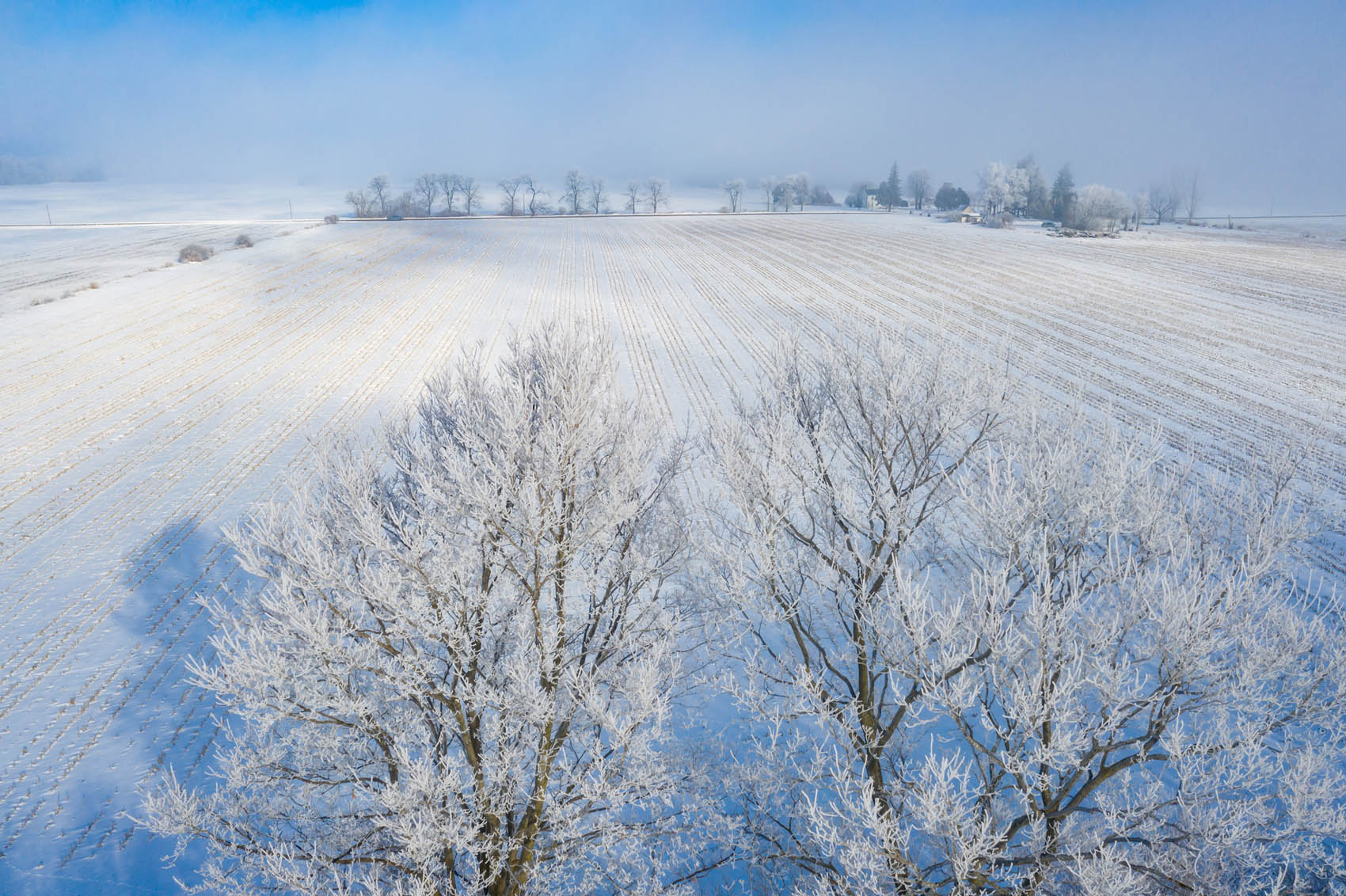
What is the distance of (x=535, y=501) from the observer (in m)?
10.8

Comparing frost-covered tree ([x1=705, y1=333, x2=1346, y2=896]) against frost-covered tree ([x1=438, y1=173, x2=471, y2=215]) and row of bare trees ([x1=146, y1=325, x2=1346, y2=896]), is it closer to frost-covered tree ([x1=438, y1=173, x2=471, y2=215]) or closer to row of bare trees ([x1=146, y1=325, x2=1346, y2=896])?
row of bare trees ([x1=146, y1=325, x2=1346, y2=896])

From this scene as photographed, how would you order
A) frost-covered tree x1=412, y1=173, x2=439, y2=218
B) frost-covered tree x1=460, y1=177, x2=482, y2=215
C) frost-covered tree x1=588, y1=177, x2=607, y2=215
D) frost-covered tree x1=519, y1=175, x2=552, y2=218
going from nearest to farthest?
frost-covered tree x1=412, y1=173, x2=439, y2=218, frost-covered tree x1=460, y1=177, x2=482, y2=215, frost-covered tree x1=519, y1=175, x2=552, y2=218, frost-covered tree x1=588, y1=177, x2=607, y2=215

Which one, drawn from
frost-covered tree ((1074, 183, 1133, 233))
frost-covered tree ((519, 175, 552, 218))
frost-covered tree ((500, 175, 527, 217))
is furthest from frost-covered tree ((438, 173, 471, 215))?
frost-covered tree ((1074, 183, 1133, 233))

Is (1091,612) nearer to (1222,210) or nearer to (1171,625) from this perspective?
(1171,625)

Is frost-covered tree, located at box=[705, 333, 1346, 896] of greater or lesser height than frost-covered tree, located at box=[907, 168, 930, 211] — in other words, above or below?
below

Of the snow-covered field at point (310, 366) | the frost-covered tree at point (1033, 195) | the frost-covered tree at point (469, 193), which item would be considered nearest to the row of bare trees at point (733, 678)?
the snow-covered field at point (310, 366)

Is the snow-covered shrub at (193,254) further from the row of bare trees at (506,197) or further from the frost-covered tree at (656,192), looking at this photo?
the frost-covered tree at (656,192)

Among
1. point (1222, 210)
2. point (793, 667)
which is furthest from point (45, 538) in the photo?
point (1222, 210)

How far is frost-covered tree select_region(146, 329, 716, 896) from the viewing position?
10125 millimetres

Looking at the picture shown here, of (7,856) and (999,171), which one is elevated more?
(999,171)

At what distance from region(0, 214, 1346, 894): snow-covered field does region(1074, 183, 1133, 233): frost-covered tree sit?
24.0 ft

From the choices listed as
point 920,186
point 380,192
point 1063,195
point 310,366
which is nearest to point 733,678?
point 310,366

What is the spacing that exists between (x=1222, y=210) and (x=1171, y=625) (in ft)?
560

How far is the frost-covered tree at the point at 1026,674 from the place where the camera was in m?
9.02
